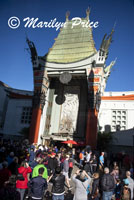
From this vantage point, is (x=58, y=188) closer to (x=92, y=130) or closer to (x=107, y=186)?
(x=107, y=186)

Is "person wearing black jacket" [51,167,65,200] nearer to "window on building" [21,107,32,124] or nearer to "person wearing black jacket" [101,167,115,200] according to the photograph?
"person wearing black jacket" [101,167,115,200]

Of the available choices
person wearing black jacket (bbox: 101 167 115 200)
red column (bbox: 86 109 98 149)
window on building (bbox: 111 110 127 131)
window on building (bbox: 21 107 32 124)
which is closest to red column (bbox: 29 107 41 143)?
window on building (bbox: 21 107 32 124)

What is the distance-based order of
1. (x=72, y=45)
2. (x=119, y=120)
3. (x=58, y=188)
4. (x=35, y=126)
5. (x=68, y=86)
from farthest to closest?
(x=68, y=86)
(x=72, y=45)
(x=119, y=120)
(x=35, y=126)
(x=58, y=188)

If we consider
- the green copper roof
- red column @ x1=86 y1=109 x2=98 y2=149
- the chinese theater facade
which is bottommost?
red column @ x1=86 y1=109 x2=98 y2=149

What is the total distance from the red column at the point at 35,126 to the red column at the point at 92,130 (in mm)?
7542

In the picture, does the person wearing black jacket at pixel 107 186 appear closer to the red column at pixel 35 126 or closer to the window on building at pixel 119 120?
the red column at pixel 35 126

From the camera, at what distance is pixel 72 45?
27219 mm

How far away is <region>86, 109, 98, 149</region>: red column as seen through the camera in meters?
21.3

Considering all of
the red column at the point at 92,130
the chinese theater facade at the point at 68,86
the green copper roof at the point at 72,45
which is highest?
the green copper roof at the point at 72,45

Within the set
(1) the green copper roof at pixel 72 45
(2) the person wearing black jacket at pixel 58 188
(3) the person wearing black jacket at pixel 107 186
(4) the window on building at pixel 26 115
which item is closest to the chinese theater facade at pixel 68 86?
(1) the green copper roof at pixel 72 45

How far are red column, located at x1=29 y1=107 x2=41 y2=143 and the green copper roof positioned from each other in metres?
8.26

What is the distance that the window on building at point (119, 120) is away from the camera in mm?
24562

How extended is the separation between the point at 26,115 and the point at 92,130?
1273 centimetres

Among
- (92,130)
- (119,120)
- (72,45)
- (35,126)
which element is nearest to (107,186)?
(92,130)
